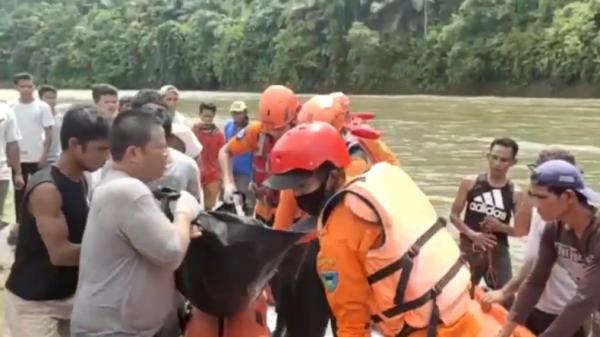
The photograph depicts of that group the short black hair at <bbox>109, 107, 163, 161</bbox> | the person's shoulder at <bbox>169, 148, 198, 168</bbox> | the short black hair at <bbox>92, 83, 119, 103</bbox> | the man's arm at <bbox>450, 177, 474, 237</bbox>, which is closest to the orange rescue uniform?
the short black hair at <bbox>92, 83, 119, 103</bbox>

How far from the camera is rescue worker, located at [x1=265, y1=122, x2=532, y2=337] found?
3.04 metres

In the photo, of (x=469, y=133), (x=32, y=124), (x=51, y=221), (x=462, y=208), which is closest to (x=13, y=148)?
(x=32, y=124)

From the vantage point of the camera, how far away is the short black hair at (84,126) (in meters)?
3.68

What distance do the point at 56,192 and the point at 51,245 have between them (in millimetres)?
187

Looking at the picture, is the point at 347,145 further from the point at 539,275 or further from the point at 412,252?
the point at 412,252

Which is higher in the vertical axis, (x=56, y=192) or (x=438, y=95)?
(x=56, y=192)

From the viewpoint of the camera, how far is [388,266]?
3.03m

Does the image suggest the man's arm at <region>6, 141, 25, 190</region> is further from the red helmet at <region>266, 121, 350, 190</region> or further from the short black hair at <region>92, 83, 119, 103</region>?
the red helmet at <region>266, 121, 350, 190</region>

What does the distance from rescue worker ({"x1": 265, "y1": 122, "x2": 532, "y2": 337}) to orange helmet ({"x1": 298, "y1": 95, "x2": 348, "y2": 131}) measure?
2526mm

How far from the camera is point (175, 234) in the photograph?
3271 mm

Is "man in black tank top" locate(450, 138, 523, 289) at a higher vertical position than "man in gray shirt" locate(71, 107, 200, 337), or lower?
lower

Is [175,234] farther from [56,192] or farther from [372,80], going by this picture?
[372,80]

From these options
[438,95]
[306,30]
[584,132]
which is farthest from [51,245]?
[306,30]

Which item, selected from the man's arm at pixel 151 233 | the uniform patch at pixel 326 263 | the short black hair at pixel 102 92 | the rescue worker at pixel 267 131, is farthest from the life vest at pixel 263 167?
the uniform patch at pixel 326 263
